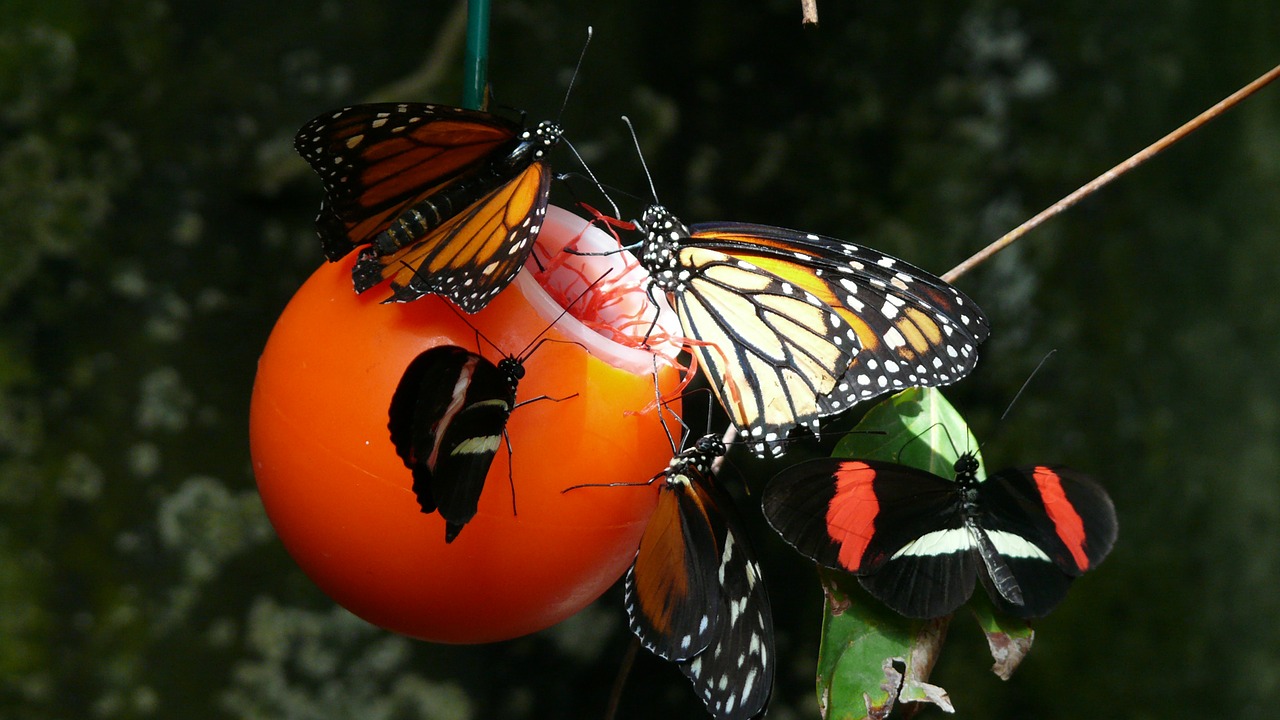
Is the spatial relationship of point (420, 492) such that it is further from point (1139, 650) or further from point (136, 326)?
point (1139, 650)

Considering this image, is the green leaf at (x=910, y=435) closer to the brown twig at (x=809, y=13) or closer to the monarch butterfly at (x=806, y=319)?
the monarch butterfly at (x=806, y=319)

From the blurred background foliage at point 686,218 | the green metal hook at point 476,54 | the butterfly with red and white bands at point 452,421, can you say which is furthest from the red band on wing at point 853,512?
the blurred background foliage at point 686,218

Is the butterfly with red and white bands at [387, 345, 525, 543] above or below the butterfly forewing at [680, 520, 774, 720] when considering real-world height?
above

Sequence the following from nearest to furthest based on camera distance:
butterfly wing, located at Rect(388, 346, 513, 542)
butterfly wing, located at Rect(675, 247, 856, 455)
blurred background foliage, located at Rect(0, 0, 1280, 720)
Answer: butterfly wing, located at Rect(388, 346, 513, 542) < butterfly wing, located at Rect(675, 247, 856, 455) < blurred background foliage, located at Rect(0, 0, 1280, 720)

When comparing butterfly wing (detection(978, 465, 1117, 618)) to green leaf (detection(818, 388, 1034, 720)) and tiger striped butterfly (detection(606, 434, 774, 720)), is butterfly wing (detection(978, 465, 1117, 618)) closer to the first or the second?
green leaf (detection(818, 388, 1034, 720))

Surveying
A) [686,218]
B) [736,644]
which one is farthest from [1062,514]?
[686,218]

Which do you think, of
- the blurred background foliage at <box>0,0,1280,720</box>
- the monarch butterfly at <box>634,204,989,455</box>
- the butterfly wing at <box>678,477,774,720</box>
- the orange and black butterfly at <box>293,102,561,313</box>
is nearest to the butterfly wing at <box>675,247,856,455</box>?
the monarch butterfly at <box>634,204,989,455</box>

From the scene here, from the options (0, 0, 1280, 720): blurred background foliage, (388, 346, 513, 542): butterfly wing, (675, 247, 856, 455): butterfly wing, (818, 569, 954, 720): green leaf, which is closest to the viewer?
(388, 346, 513, 542): butterfly wing
